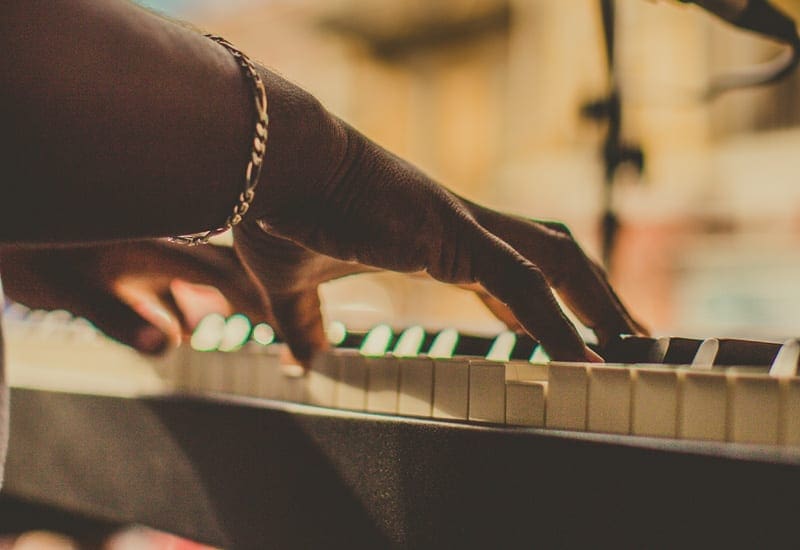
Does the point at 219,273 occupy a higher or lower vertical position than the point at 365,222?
lower

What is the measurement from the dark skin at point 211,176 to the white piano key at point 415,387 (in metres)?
0.07

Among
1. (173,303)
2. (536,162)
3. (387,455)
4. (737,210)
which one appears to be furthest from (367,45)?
(387,455)

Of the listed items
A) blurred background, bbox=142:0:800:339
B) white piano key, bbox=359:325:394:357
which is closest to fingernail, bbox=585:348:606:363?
white piano key, bbox=359:325:394:357

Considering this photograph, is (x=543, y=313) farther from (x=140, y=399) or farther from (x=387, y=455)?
(x=140, y=399)

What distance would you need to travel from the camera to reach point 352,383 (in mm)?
611

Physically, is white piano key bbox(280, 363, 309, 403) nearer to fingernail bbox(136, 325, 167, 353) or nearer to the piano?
the piano

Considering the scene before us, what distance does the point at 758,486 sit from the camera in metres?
0.40

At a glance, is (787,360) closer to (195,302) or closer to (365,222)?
(365,222)

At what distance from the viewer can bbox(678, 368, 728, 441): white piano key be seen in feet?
1.42

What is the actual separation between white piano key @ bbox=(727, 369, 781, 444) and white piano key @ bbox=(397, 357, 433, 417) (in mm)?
213

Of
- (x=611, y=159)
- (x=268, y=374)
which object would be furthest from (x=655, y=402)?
(x=611, y=159)

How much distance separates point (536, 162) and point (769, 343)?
14.4 ft

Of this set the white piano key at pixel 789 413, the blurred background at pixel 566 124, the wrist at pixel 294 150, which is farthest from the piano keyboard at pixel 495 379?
the blurred background at pixel 566 124

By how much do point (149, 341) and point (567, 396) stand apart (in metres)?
0.51
